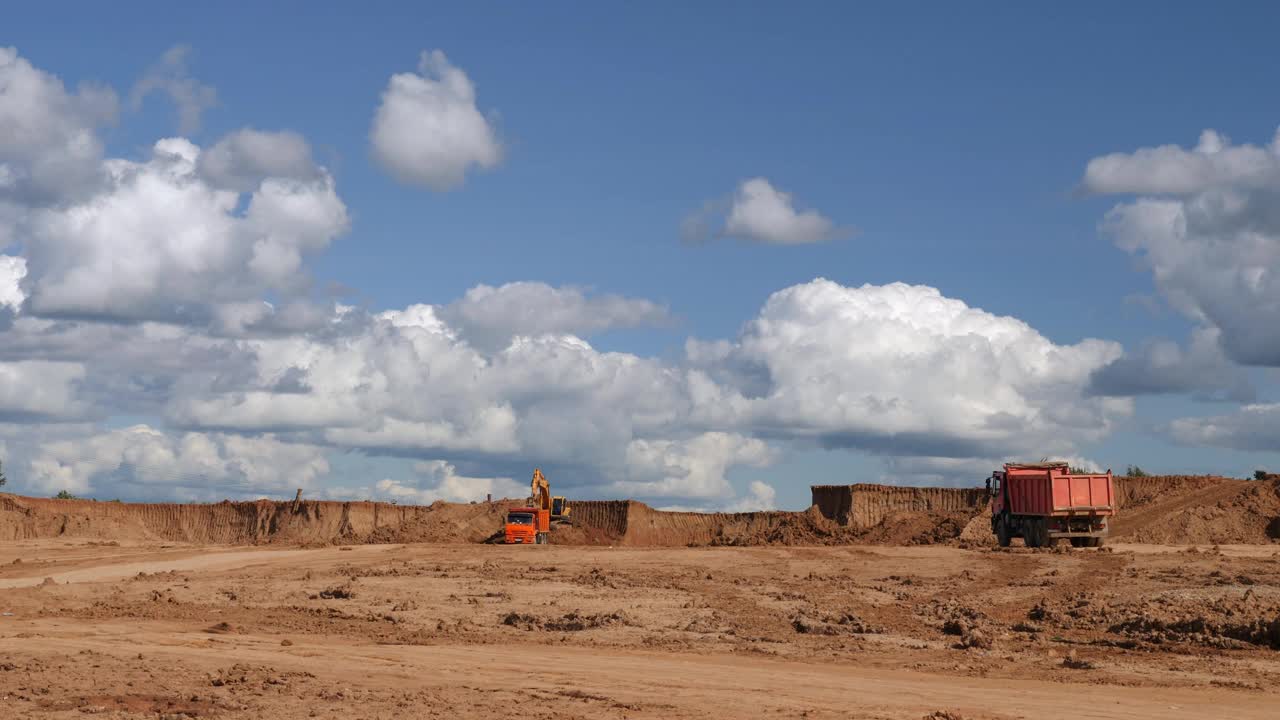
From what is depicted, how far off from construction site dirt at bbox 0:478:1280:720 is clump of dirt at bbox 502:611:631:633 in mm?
79

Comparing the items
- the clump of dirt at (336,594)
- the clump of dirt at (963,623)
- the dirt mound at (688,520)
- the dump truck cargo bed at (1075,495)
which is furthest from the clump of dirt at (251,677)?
the dirt mound at (688,520)

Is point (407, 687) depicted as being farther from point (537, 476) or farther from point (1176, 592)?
point (537, 476)

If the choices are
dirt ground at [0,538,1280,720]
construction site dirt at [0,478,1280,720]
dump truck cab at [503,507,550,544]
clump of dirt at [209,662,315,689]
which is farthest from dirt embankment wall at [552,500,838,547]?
clump of dirt at [209,662,315,689]

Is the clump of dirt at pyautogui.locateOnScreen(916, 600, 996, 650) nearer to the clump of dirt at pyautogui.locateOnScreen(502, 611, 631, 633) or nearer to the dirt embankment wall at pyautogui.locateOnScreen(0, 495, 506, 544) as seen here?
the clump of dirt at pyautogui.locateOnScreen(502, 611, 631, 633)

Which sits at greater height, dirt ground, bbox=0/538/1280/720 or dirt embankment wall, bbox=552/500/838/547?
dirt embankment wall, bbox=552/500/838/547

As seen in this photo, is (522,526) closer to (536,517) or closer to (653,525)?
(536,517)

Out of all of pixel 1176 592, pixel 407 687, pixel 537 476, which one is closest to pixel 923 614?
pixel 1176 592

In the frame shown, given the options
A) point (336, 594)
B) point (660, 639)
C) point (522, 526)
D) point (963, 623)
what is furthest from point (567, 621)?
point (522, 526)

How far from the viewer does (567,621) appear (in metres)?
24.9

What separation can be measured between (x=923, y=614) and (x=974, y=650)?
4735mm

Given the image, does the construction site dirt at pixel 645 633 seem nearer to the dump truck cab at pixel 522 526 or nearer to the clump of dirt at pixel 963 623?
the clump of dirt at pixel 963 623

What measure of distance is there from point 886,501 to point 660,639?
40.9 meters

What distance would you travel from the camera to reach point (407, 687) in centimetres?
1700

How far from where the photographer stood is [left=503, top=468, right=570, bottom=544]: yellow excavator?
5303 cm
